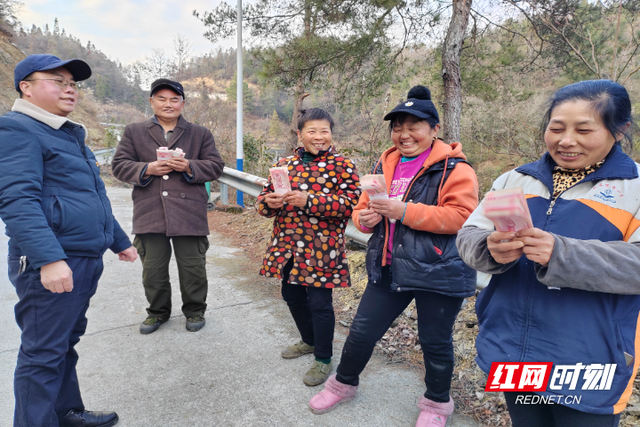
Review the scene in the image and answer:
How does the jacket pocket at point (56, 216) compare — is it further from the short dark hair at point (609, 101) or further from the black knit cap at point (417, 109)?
the short dark hair at point (609, 101)

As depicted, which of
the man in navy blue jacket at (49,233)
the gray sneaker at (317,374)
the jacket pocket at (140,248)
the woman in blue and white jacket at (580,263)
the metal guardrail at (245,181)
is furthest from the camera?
the metal guardrail at (245,181)

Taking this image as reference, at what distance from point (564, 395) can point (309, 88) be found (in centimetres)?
758

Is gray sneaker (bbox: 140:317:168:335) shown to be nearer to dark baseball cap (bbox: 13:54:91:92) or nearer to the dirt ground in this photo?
the dirt ground

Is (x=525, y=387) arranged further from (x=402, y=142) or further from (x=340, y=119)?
(x=340, y=119)

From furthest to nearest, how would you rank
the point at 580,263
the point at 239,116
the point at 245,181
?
1. the point at 239,116
2. the point at 245,181
3. the point at 580,263

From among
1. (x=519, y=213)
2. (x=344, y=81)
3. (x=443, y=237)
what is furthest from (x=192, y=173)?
(x=344, y=81)

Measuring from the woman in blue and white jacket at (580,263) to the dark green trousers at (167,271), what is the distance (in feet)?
7.83

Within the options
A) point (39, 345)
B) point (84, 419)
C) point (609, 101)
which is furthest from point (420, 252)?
point (84, 419)

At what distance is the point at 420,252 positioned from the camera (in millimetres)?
1923

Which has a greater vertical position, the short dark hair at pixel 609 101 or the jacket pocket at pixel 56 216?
the short dark hair at pixel 609 101

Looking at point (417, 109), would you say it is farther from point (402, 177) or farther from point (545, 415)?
point (545, 415)

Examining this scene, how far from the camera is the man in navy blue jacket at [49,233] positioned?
1.65 meters

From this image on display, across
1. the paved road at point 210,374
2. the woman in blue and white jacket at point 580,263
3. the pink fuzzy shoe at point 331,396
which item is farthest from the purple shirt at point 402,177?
the paved road at point 210,374

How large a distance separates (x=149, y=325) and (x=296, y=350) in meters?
1.24
